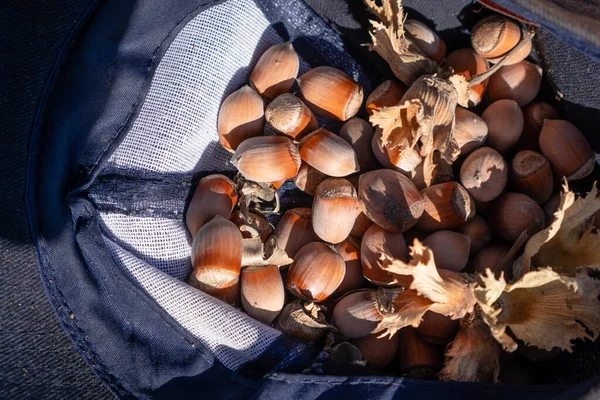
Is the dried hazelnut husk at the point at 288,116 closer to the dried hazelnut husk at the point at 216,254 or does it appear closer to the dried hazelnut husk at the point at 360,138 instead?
the dried hazelnut husk at the point at 360,138

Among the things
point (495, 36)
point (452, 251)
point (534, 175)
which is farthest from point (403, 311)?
point (495, 36)

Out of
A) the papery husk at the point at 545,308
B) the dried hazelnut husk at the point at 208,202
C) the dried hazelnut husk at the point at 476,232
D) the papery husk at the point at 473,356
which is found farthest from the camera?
the dried hazelnut husk at the point at 476,232

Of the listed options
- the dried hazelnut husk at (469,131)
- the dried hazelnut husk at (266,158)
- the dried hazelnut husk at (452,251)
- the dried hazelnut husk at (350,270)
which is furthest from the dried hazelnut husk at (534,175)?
the dried hazelnut husk at (266,158)

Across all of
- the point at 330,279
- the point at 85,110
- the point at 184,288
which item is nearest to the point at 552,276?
the point at 330,279

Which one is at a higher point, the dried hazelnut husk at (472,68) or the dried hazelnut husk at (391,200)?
the dried hazelnut husk at (472,68)

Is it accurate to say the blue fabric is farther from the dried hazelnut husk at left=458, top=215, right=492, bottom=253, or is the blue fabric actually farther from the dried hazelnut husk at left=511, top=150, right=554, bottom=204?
the dried hazelnut husk at left=511, top=150, right=554, bottom=204

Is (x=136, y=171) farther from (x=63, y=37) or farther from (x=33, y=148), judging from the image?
(x=63, y=37)

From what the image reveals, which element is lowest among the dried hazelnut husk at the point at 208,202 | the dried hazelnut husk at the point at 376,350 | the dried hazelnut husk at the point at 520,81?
the dried hazelnut husk at the point at 376,350
